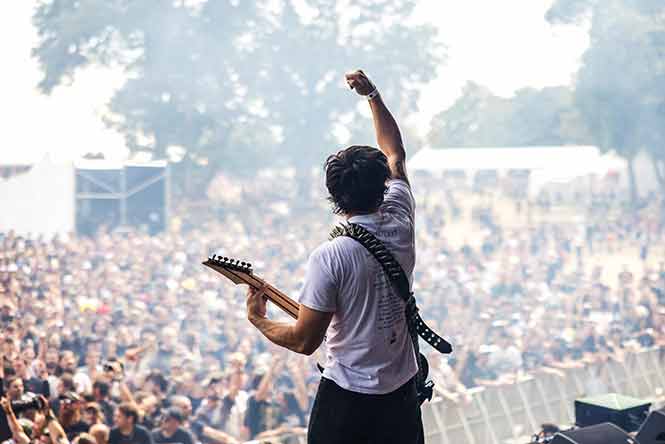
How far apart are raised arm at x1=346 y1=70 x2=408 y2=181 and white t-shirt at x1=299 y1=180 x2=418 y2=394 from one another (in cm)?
14

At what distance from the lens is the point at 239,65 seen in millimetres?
15656

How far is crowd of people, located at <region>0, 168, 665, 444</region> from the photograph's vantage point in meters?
4.45

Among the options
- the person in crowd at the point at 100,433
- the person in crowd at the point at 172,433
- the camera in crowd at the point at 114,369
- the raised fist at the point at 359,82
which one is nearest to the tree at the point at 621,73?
the camera in crowd at the point at 114,369

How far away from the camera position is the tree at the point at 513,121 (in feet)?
47.4

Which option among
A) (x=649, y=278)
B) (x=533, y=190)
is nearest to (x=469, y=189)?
(x=533, y=190)

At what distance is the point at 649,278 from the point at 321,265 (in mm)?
9683

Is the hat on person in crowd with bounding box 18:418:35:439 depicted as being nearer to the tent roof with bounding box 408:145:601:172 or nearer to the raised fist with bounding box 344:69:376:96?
the raised fist with bounding box 344:69:376:96

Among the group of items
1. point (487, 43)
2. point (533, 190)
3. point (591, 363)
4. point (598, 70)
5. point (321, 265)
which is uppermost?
point (487, 43)

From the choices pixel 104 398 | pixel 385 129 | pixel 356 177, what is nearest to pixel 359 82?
pixel 385 129

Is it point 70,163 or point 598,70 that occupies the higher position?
point 598,70

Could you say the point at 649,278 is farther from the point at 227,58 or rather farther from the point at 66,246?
the point at 227,58

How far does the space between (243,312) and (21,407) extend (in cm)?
456

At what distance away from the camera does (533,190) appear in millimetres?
14281

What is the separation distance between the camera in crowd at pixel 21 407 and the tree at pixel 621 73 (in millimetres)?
9501
